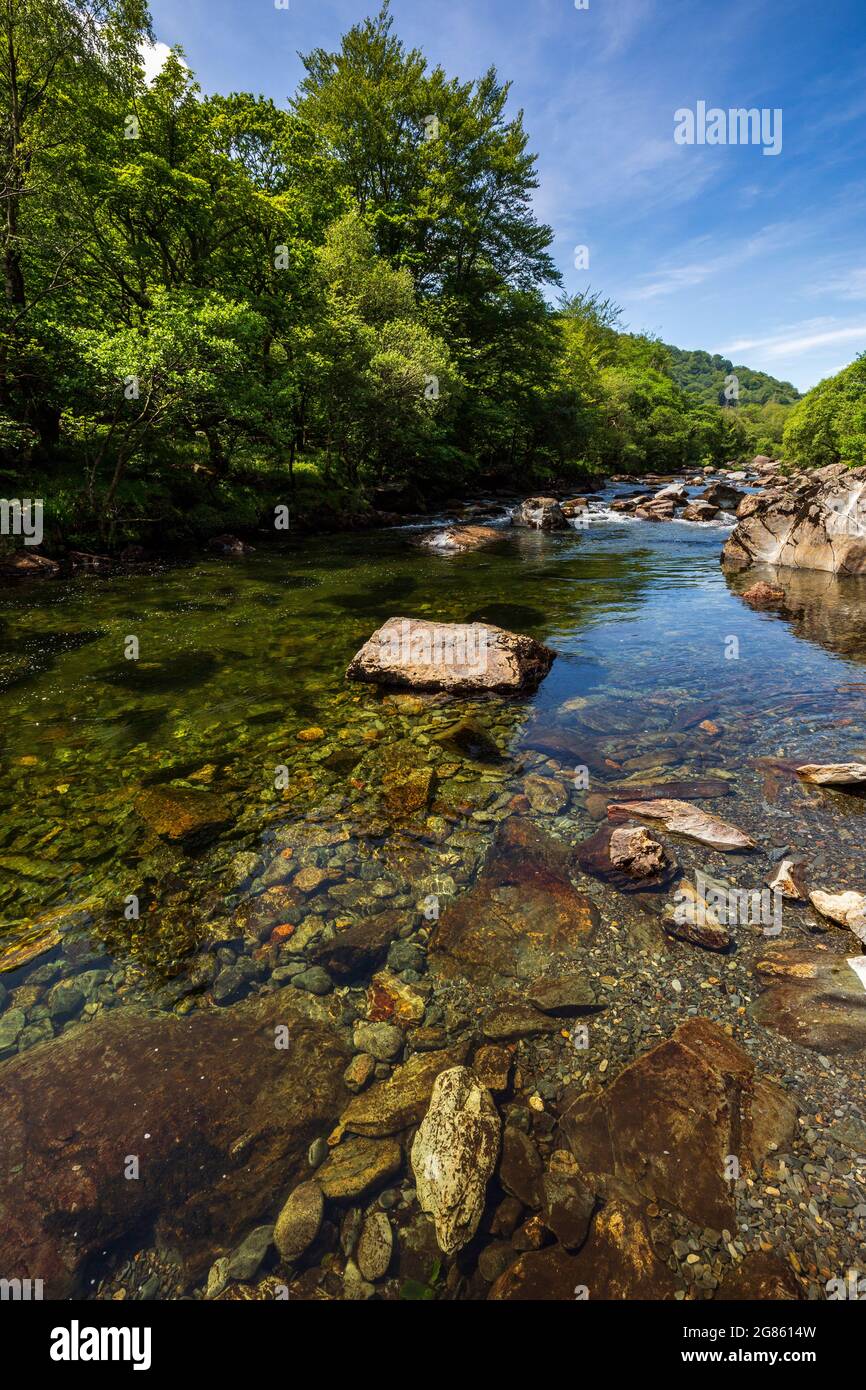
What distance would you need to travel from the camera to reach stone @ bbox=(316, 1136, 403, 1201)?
9.22 ft

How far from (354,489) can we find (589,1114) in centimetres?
3107

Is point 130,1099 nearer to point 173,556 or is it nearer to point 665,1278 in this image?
point 665,1278

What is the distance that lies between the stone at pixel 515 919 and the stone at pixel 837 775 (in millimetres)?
3112

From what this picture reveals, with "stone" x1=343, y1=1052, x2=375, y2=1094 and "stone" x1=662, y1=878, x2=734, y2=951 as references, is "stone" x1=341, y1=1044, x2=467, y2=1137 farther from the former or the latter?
"stone" x1=662, y1=878, x2=734, y2=951

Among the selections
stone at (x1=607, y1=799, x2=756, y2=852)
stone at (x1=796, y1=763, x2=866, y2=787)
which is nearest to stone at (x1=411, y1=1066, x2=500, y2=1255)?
stone at (x1=607, y1=799, x2=756, y2=852)

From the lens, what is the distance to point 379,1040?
3559mm

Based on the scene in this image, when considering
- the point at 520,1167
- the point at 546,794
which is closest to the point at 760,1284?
the point at 520,1167

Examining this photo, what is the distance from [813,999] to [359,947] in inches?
125

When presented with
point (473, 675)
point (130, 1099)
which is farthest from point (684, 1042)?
point (473, 675)

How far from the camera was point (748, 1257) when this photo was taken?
7.91ft

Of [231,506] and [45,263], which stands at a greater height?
[45,263]

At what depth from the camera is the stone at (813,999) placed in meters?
3.33
